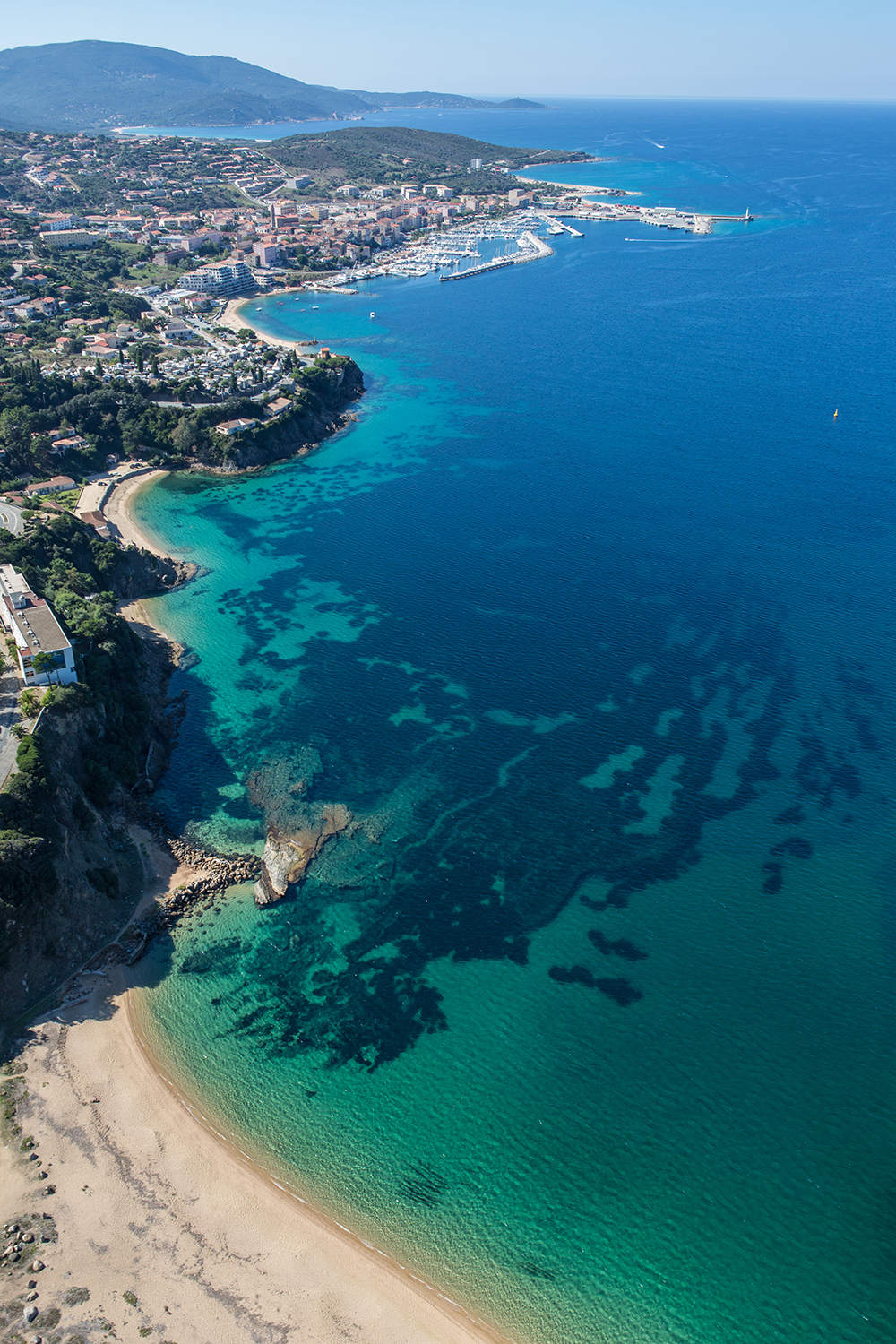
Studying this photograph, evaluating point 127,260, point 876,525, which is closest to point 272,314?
point 127,260

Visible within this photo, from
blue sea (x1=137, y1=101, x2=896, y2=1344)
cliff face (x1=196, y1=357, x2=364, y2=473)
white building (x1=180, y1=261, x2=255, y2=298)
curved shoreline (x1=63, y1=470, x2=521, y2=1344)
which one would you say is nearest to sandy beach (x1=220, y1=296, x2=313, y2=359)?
white building (x1=180, y1=261, x2=255, y2=298)

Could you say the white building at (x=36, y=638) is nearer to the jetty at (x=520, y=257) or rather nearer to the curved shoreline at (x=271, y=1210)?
the curved shoreline at (x=271, y=1210)

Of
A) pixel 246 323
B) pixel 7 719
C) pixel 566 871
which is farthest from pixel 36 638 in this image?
pixel 246 323

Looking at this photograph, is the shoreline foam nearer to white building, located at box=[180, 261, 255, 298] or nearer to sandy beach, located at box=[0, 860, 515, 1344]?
sandy beach, located at box=[0, 860, 515, 1344]

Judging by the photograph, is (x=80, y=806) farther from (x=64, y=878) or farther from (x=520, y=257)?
(x=520, y=257)

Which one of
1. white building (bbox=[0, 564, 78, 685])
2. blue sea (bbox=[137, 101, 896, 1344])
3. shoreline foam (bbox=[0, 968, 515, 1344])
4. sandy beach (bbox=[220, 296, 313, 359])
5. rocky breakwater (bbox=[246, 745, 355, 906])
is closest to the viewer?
shoreline foam (bbox=[0, 968, 515, 1344])
